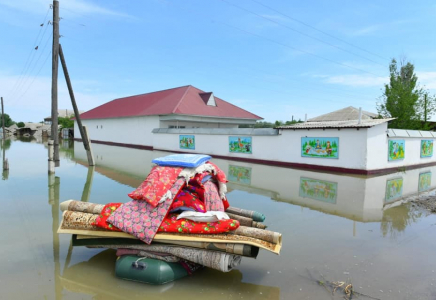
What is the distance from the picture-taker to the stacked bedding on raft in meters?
3.37

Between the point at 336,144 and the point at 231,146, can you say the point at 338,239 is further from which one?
the point at 231,146

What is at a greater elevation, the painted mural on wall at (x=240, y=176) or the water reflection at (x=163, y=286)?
the painted mural on wall at (x=240, y=176)

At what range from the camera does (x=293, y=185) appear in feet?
32.3

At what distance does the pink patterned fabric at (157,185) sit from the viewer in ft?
11.8

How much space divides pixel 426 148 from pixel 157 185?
17.8 meters

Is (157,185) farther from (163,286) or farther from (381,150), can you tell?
(381,150)

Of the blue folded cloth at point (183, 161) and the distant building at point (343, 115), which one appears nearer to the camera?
the blue folded cloth at point (183, 161)

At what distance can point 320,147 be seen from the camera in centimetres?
1373

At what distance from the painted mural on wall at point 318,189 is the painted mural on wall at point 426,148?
937 cm

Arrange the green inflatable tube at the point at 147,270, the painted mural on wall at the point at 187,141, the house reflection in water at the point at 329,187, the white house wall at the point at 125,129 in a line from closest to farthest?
1. the green inflatable tube at the point at 147,270
2. the house reflection in water at the point at 329,187
3. the painted mural on wall at the point at 187,141
4. the white house wall at the point at 125,129

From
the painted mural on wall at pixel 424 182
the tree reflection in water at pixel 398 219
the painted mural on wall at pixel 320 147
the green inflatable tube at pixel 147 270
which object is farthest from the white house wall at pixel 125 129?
the green inflatable tube at pixel 147 270

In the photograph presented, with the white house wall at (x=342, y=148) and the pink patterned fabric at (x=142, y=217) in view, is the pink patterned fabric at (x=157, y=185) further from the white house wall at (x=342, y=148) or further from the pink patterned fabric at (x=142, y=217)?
the white house wall at (x=342, y=148)

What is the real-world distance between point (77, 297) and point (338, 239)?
394cm

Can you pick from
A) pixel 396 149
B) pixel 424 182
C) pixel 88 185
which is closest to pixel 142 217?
pixel 88 185
